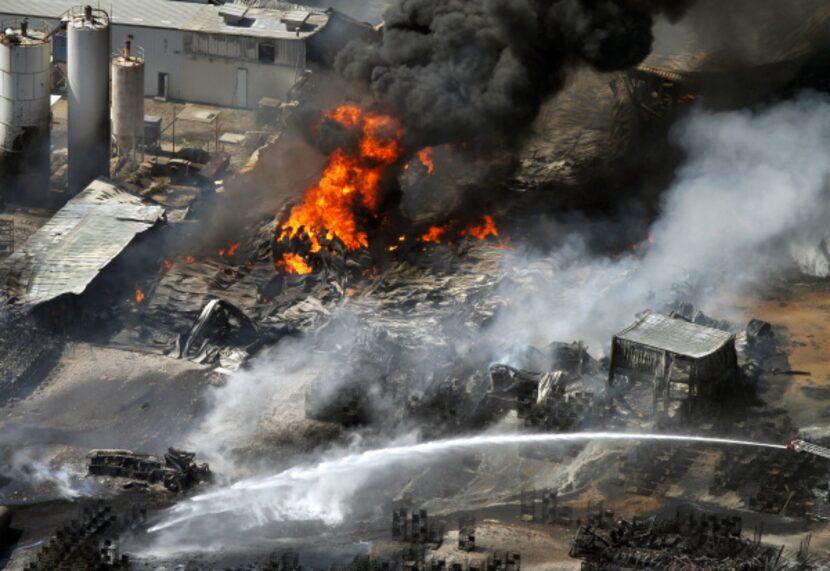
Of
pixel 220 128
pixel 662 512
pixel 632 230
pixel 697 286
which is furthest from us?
pixel 220 128

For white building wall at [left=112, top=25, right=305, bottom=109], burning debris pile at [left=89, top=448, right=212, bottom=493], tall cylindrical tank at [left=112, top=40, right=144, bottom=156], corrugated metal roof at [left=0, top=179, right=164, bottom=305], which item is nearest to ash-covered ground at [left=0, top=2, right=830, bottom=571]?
burning debris pile at [left=89, top=448, right=212, bottom=493]

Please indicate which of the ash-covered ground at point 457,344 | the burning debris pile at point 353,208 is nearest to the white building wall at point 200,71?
the ash-covered ground at point 457,344

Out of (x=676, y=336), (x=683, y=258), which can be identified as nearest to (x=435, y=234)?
(x=683, y=258)

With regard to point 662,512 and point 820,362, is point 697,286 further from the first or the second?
point 662,512

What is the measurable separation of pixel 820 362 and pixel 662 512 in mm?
11461

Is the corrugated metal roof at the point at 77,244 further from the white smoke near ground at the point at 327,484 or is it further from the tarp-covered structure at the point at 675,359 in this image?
the tarp-covered structure at the point at 675,359

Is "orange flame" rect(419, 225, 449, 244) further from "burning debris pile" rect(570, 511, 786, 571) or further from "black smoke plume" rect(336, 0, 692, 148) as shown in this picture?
"burning debris pile" rect(570, 511, 786, 571)

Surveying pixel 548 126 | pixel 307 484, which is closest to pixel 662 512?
pixel 307 484

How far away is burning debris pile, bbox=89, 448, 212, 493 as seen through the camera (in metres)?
48.8

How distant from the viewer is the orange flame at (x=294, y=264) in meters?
61.6

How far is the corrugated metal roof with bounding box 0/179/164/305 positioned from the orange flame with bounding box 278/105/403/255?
5925 millimetres

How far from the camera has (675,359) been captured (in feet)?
166

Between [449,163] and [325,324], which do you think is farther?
[449,163]

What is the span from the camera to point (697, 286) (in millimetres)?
59656
